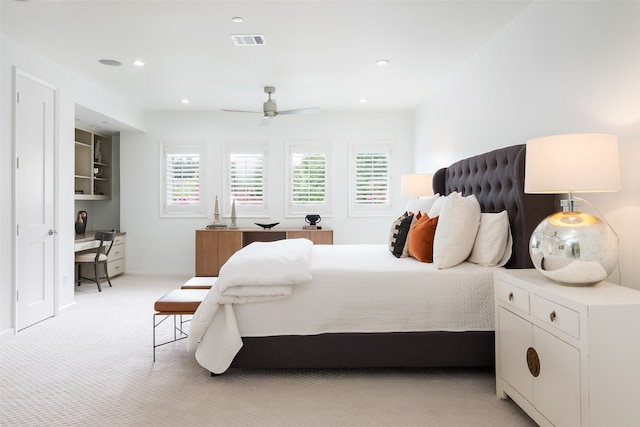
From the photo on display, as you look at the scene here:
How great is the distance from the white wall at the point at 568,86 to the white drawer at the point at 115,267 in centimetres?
522

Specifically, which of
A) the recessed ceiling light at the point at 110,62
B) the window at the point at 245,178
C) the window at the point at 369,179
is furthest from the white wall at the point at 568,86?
the recessed ceiling light at the point at 110,62

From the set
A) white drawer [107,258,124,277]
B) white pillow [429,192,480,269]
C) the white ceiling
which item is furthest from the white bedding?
white drawer [107,258,124,277]

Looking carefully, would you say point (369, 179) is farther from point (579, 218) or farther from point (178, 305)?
point (579, 218)

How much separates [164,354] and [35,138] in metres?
2.59

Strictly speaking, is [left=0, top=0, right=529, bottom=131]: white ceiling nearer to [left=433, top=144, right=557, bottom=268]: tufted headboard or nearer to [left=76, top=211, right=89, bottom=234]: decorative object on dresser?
[left=433, top=144, right=557, bottom=268]: tufted headboard

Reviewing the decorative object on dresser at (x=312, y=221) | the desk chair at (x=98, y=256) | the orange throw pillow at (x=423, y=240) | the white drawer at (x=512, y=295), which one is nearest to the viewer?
the white drawer at (x=512, y=295)

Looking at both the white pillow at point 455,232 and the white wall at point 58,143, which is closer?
the white pillow at point 455,232

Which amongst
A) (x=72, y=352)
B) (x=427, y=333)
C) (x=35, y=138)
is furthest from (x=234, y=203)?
(x=427, y=333)

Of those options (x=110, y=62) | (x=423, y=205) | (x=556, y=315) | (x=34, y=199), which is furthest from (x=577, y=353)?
(x=110, y=62)

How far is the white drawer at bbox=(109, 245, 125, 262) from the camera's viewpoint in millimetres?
6062

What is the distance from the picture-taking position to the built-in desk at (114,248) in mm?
5471

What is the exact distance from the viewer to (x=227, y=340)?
2.50m

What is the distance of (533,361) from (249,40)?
3294mm

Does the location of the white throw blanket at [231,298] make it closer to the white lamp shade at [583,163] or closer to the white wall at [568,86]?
the white lamp shade at [583,163]
